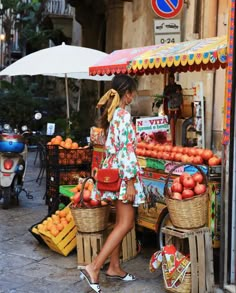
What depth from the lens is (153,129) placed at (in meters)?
6.51

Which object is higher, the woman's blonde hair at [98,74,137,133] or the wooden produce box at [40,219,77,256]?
the woman's blonde hair at [98,74,137,133]

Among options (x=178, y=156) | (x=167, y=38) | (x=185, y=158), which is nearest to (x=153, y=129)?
(x=178, y=156)

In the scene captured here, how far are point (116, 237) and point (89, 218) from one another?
533 mm

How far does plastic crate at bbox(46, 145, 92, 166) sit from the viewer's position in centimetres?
720

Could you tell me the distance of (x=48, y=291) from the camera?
191 inches

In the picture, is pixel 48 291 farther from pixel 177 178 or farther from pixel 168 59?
pixel 168 59

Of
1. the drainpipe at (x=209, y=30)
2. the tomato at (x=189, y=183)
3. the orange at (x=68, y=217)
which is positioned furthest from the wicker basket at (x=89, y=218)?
the drainpipe at (x=209, y=30)

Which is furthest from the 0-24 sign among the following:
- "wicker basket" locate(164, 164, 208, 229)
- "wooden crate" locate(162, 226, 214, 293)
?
"wooden crate" locate(162, 226, 214, 293)

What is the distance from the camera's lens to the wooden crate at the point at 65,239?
228 inches

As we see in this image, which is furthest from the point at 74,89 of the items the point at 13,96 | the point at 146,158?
the point at 146,158

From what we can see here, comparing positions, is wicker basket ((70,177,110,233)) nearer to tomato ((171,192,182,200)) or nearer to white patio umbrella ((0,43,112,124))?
tomato ((171,192,182,200))

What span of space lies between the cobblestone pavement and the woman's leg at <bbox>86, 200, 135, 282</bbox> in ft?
0.76

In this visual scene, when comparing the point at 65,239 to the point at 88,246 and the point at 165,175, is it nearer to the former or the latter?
the point at 88,246

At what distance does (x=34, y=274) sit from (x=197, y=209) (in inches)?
71.2
